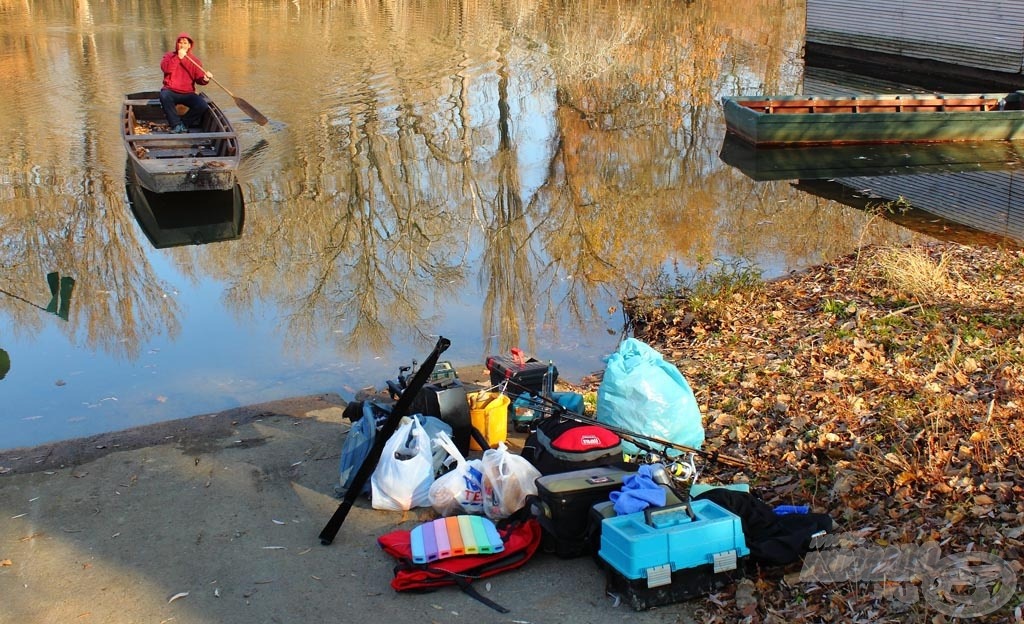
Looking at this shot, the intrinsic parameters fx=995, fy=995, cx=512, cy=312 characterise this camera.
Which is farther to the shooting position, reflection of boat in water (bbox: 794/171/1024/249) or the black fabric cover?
reflection of boat in water (bbox: 794/171/1024/249)

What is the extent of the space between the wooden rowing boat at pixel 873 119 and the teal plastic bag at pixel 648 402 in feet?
42.2

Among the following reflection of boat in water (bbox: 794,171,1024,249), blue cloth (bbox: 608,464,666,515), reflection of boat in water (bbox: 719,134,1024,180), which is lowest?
reflection of boat in water (bbox: 794,171,1024,249)

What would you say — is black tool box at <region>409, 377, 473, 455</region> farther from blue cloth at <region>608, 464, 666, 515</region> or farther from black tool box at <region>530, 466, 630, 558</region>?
blue cloth at <region>608, 464, 666, 515</region>

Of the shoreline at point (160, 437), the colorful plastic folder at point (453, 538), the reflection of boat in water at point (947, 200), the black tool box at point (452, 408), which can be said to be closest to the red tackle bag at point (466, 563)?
the colorful plastic folder at point (453, 538)

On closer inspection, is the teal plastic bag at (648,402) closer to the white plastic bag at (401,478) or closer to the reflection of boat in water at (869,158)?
the white plastic bag at (401,478)

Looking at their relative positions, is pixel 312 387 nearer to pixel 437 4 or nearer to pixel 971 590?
pixel 971 590

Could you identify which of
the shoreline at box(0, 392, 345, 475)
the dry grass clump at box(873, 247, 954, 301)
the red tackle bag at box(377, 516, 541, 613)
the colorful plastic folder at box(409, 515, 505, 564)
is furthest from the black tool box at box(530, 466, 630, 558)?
the dry grass clump at box(873, 247, 954, 301)

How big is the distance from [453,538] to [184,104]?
1511cm

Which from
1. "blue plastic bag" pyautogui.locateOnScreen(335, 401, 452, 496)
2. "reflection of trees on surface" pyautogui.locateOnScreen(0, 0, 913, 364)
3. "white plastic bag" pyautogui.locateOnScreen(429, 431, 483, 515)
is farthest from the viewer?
"reflection of trees on surface" pyautogui.locateOnScreen(0, 0, 913, 364)

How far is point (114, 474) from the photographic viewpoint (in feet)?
21.6

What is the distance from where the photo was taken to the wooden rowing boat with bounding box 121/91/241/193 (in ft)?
45.3

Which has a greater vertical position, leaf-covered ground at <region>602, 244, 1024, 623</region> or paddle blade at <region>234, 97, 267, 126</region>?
paddle blade at <region>234, 97, 267, 126</region>

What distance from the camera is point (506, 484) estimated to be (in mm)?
A: 5574

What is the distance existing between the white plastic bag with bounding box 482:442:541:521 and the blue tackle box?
0.82 meters
